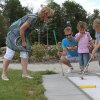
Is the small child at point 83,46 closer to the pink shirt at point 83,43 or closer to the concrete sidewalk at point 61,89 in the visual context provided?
the pink shirt at point 83,43

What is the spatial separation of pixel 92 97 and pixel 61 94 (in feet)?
2.19

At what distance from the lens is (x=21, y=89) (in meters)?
7.41

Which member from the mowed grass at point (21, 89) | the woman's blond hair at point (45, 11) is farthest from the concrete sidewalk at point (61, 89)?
the woman's blond hair at point (45, 11)

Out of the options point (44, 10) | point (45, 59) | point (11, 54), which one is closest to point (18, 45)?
point (11, 54)

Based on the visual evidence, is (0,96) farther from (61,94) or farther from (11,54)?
(11,54)

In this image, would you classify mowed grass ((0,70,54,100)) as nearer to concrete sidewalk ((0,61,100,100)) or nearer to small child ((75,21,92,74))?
concrete sidewalk ((0,61,100,100))

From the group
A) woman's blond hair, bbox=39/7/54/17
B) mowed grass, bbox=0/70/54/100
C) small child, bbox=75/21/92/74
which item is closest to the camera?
mowed grass, bbox=0/70/54/100

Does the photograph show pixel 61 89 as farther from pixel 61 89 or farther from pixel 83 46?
pixel 83 46

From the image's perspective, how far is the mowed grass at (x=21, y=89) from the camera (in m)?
6.61

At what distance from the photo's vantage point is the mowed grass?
6.61 meters

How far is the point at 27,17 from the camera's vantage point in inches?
352

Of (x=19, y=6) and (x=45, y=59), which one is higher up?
(x=19, y=6)

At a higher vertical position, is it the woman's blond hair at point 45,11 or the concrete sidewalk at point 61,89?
the woman's blond hair at point 45,11

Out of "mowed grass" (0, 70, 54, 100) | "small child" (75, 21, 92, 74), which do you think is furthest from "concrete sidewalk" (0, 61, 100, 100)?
"small child" (75, 21, 92, 74)
